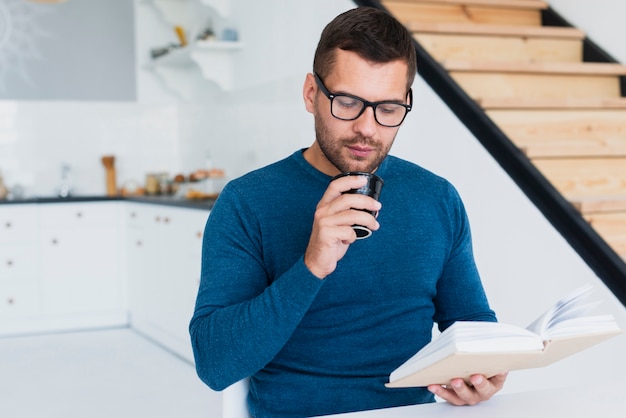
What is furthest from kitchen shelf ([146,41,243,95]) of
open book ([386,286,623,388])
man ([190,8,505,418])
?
open book ([386,286,623,388])

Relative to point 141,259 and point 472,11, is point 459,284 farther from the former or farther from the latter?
→ point 141,259

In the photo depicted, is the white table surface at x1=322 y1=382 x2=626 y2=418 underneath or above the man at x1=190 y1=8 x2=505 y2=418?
underneath

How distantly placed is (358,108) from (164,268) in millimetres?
3440

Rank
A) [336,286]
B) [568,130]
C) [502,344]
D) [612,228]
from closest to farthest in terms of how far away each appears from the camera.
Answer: [502,344]
[336,286]
[612,228]
[568,130]

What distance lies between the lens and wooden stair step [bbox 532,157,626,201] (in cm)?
273

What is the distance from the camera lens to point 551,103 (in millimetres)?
3082

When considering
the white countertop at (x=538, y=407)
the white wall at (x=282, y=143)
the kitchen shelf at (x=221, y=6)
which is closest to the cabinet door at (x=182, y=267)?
the white wall at (x=282, y=143)

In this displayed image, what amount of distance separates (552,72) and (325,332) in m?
2.23

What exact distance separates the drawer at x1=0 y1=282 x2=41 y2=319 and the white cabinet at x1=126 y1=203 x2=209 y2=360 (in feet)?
1.99

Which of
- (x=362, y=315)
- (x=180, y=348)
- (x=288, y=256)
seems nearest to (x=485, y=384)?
(x=362, y=315)

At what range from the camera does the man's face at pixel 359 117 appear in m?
1.38

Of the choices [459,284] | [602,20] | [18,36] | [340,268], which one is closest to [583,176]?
[602,20]

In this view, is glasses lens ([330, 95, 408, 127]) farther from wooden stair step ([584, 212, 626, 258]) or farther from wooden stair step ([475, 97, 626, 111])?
wooden stair step ([475, 97, 626, 111])

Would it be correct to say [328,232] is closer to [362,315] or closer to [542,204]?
[362,315]
